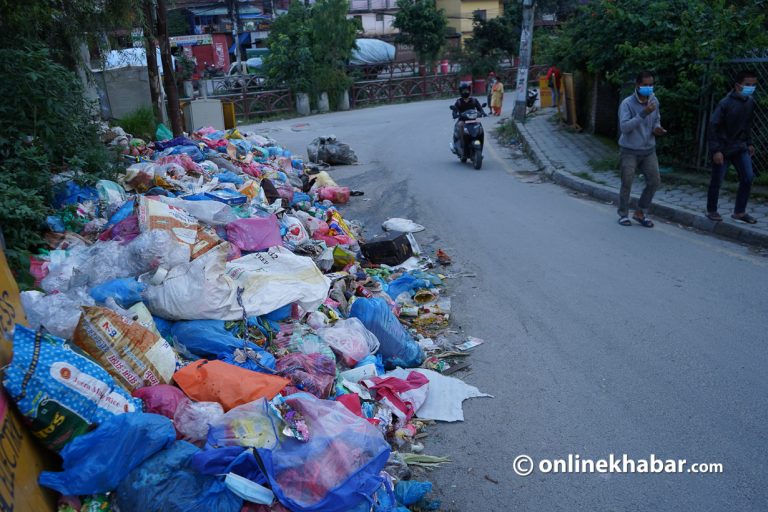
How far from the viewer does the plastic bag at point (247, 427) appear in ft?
9.90

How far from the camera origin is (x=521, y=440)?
369cm

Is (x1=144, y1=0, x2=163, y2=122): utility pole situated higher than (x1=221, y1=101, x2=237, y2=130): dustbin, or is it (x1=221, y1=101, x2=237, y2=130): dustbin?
(x1=144, y1=0, x2=163, y2=122): utility pole

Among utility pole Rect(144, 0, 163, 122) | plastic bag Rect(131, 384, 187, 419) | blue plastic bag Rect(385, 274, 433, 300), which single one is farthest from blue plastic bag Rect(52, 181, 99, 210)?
utility pole Rect(144, 0, 163, 122)

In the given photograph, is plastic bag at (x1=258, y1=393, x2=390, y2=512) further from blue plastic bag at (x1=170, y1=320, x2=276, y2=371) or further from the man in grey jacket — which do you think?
the man in grey jacket

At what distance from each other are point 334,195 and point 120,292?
244 inches

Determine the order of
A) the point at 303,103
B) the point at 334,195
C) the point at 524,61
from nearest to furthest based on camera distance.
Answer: the point at 334,195, the point at 524,61, the point at 303,103

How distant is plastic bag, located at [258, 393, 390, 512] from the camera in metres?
2.81

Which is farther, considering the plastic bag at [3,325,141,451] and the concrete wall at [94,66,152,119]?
the concrete wall at [94,66,152,119]

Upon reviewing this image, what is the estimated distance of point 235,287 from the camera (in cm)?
470

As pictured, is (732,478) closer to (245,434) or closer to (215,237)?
(245,434)

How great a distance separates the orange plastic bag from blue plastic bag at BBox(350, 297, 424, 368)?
1.25m

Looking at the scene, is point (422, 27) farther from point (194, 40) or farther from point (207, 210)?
point (207, 210)

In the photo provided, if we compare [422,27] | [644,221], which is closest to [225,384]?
[644,221]

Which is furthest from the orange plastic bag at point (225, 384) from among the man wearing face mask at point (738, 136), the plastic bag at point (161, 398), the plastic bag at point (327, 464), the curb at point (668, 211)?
the man wearing face mask at point (738, 136)
